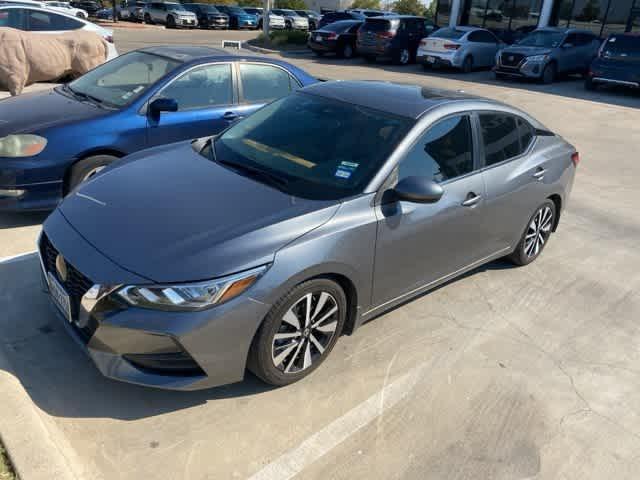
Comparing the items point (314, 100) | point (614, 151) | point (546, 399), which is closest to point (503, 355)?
point (546, 399)

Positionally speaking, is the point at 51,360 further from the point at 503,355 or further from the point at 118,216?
the point at 503,355

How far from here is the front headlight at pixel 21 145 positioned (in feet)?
16.3

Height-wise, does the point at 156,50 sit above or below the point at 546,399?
above

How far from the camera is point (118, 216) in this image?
131 inches

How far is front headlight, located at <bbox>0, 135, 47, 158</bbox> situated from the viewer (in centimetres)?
497

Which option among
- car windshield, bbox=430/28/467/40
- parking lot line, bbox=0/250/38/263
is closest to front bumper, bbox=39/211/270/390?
parking lot line, bbox=0/250/38/263

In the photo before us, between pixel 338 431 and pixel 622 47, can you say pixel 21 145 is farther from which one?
pixel 622 47

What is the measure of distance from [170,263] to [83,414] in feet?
3.23

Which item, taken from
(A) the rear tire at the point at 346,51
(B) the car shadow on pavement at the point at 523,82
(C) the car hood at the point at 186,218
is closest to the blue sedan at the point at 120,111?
(C) the car hood at the point at 186,218

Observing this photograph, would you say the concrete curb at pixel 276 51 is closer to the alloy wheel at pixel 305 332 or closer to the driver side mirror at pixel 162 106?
the driver side mirror at pixel 162 106

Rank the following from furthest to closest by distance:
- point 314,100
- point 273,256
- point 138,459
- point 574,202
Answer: point 574,202 < point 314,100 < point 273,256 < point 138,459

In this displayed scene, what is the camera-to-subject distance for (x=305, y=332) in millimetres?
3355

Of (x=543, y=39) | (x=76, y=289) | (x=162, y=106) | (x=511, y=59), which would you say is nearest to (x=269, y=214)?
(x=76, y=289)

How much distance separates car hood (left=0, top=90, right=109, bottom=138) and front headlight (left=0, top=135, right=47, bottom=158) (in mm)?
75
